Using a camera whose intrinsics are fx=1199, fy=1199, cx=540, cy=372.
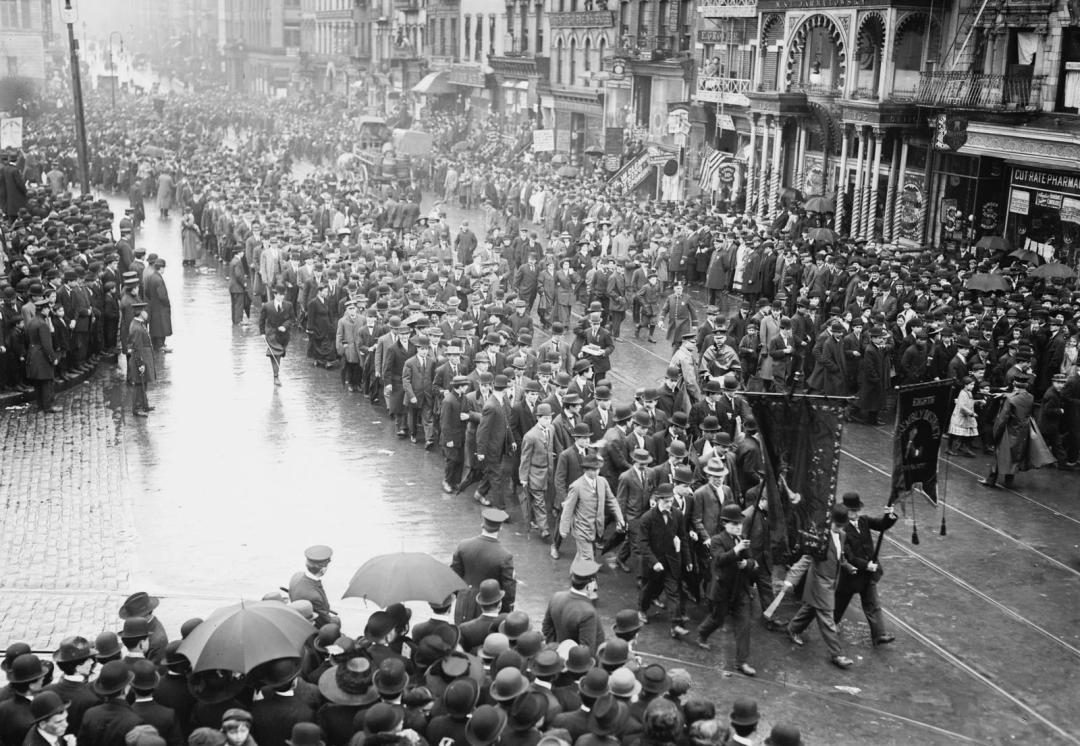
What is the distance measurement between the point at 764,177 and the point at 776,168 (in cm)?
83

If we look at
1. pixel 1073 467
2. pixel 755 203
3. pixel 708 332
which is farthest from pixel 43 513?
pixel 755 203

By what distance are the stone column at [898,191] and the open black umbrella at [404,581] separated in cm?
2543

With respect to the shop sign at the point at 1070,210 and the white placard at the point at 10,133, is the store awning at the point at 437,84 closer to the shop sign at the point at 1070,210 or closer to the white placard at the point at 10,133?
the white placard at the point at 10,133

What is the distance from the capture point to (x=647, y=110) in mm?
46906

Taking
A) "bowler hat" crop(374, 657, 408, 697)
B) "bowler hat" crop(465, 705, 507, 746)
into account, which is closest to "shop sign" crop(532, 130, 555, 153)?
"bowler hat" crop(374, 657, 408, 697)

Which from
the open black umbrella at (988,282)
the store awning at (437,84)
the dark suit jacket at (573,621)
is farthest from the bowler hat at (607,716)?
the store awning at (437,84)

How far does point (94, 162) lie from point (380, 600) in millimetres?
43344

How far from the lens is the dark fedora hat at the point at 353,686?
753cm

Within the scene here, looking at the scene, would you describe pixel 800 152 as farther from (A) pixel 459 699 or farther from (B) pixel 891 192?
(A) pixel 459 699

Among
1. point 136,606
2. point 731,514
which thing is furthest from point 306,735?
point 731,514

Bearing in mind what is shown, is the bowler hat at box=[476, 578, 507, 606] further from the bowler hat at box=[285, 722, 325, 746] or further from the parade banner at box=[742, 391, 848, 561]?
the parade banner at box=[742, 391, 848, 561]

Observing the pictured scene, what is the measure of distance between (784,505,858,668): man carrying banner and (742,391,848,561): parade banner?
18.5 inches

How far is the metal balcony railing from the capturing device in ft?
89.6

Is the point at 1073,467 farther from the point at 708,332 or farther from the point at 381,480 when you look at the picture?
the point at 381,480
